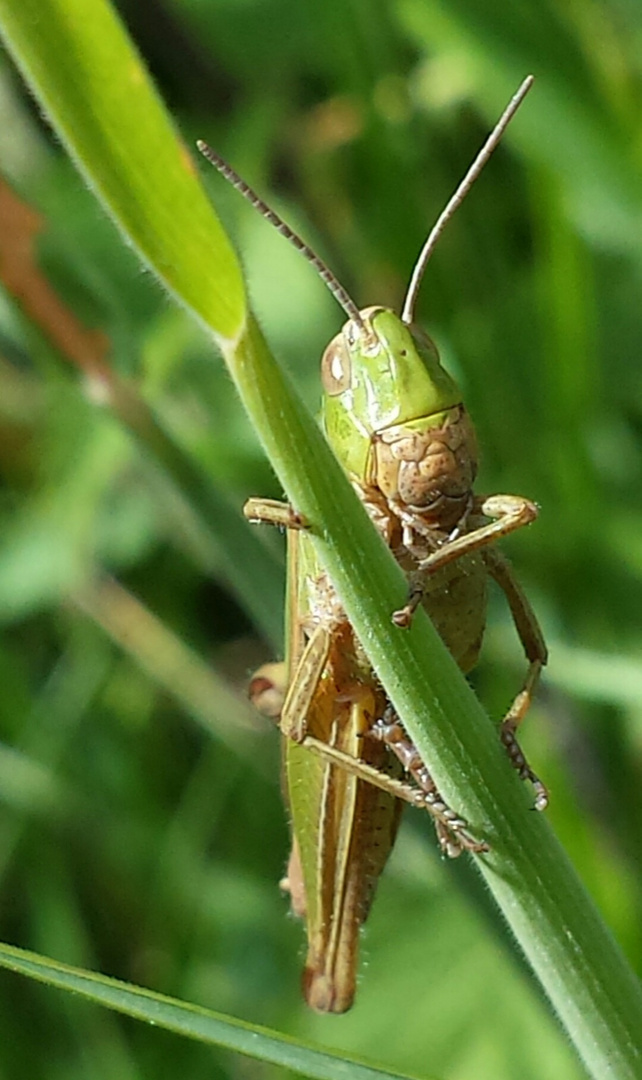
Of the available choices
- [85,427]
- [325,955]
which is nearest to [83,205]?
[85,427]

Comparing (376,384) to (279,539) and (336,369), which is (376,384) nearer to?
(336,369)

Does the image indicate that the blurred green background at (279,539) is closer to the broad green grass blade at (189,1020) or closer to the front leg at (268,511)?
the front leg at (268,511)

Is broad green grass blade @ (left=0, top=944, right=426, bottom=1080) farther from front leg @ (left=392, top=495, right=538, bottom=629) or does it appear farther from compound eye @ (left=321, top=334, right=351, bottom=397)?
compound eye @ (left=321, top=334, right=351, bottom=397)

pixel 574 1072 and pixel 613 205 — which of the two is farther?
pixel 613 205

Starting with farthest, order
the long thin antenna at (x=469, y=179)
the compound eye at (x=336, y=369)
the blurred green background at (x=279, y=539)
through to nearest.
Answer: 1. the blurred green background at (x=279, y=539)
2. the compound eye at (x=336, y=369)
3. the long thin antenna at (x=469, y=179)

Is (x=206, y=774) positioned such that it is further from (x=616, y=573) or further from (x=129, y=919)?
(x=616, y=573)

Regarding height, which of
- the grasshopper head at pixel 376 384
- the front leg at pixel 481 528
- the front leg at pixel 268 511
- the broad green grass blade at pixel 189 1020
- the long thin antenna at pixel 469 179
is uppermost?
the long thin antenna at pixel 469 179

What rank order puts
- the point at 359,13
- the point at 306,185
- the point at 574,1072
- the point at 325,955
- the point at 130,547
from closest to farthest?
the point at 325,955, the point at 574,1072, the point at 359,13, the point at 130,547, the point at 306,185

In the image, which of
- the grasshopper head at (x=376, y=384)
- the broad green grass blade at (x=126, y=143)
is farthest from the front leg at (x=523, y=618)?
the broad green grass blade at (x=126, y=143)
